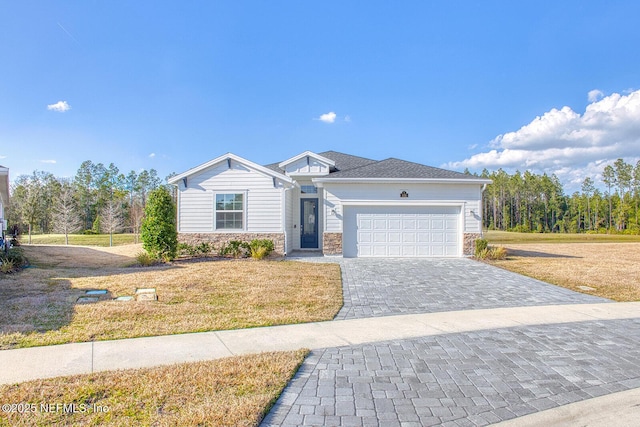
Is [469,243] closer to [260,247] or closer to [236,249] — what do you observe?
[260,247]

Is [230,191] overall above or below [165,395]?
above

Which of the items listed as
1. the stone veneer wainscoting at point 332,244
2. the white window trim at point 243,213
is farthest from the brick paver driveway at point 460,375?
the white window trim at point 243,213

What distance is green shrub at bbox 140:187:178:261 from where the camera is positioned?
12.7m

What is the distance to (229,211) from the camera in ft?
48.3

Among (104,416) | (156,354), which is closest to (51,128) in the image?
(156,354)

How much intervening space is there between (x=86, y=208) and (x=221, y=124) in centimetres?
3064

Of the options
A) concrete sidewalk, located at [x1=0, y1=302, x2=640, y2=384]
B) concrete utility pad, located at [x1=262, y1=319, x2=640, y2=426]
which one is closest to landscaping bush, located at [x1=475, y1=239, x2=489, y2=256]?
concrete sidewalk, located at [x1=0, y1=302, x2=640, y2=384]

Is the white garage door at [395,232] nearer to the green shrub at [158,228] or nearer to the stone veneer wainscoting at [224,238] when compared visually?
the stone veneer wainscoting at [224,238]

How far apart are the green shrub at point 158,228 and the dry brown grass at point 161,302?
160 cm

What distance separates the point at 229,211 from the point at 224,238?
44.3 inches

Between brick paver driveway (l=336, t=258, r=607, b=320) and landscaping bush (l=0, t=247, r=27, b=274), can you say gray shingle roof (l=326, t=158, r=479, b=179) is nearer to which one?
brick paver driveway (l=336, t=258, r=607, b=320)

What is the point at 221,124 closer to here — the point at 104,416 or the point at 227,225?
the point at 227,225

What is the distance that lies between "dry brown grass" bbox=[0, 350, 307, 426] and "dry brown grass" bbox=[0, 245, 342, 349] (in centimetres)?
153

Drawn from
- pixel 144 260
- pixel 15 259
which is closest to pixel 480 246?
pixel 144 260
